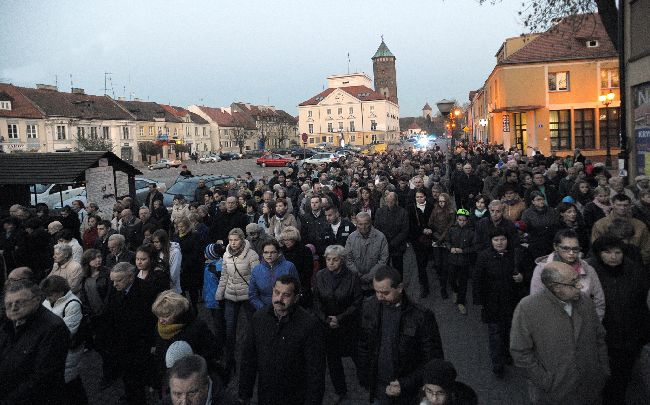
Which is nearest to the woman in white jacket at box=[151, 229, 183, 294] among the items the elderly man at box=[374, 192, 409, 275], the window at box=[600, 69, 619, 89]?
the elderly man at box=[374, 192, 409, 275]

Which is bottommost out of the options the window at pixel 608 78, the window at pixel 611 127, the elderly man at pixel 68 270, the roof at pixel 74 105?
the elderly man at pixel 68 270

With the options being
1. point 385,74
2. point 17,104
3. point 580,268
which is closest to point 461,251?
point 580,268

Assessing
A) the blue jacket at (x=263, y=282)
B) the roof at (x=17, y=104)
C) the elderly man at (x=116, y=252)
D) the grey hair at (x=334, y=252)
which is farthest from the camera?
the roof at (x=17, y=104)

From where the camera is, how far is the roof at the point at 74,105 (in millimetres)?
64188

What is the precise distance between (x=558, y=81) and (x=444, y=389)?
3787 centimetres

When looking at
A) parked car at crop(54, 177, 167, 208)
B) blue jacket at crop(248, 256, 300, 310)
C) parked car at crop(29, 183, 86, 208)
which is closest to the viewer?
blue jacket at crop(248, 256, 300, 310)

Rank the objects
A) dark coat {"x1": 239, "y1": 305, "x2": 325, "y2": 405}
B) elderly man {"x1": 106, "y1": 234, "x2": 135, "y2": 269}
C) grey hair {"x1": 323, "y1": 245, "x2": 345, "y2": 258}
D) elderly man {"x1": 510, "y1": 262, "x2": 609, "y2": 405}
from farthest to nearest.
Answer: elderly man {"x1": 106, "y1": 234, "x2": 135, "y2": 269}, grey hair {"x1": 323, "y1": 245, "x2": 345, "y2": 258}, dark coat {"x1": 239, "y1": 305, "x2": 325, "y2": 405}, elderly man {"x1": 510, "y1": 262, "x2": 609, "y2": 405}

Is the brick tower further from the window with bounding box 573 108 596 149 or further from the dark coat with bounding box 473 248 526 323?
the dark coat with bounding box 473 248 526 323

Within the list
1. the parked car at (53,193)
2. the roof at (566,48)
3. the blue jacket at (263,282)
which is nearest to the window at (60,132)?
the parked car at (53,193)

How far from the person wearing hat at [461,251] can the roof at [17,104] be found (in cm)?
6263

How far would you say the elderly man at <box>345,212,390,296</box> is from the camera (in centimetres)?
729

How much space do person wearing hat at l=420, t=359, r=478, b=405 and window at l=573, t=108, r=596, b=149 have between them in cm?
3642

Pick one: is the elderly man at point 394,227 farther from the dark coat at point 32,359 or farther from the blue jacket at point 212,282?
the dark coat at point 32,359

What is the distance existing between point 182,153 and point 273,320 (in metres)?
85.9
